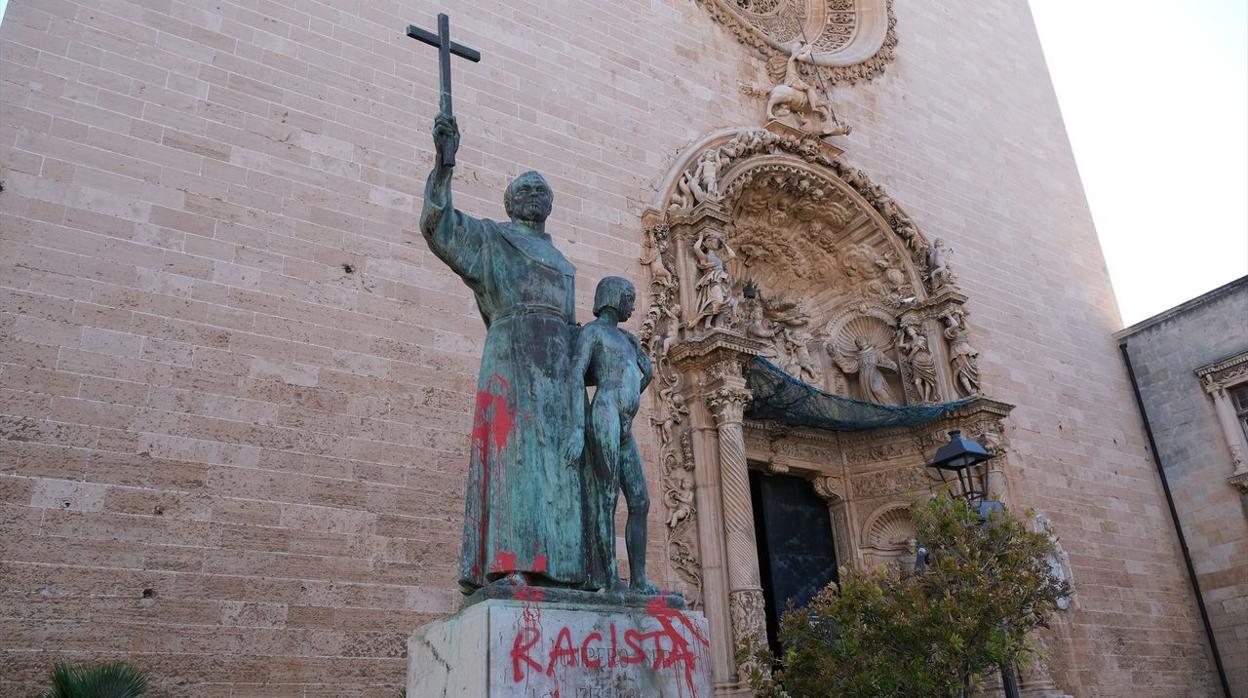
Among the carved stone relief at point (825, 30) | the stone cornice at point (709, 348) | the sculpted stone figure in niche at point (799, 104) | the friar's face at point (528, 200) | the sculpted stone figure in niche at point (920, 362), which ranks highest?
the carved stone relief at point (825, 30)

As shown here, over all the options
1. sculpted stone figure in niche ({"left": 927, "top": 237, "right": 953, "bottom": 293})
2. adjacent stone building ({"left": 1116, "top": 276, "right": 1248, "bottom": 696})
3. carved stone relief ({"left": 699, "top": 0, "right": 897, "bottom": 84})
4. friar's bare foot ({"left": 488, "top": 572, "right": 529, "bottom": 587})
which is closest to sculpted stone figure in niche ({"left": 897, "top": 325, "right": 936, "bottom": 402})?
sculpted stone figure in niche ({"left": 927, "top": 237, "right": 953, "bottom": 293})

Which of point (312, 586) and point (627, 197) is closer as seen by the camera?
point (312, 586)

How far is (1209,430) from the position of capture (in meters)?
12.0

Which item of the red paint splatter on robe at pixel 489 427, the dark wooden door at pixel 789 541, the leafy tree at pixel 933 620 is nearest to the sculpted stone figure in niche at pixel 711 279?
the dark wooden door at pixel 789 541

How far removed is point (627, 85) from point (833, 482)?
491cm

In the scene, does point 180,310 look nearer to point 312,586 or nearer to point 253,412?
point 253,412

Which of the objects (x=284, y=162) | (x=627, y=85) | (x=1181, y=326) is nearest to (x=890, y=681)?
(x=284, y=162)

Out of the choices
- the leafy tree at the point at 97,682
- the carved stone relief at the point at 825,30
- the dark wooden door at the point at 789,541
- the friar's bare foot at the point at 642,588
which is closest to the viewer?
the friar's bare foot at the point at 642,588

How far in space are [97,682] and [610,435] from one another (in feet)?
10.9

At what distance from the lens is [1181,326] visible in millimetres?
12719

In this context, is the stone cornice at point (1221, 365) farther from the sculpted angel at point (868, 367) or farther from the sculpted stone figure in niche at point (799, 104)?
the sculpted stone figure in niche at point (799, 104)

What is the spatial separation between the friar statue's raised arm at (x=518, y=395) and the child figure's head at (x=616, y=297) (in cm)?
14

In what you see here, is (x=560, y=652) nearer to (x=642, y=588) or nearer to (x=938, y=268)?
(x=642, y=588)

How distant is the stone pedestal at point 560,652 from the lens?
288 cm
